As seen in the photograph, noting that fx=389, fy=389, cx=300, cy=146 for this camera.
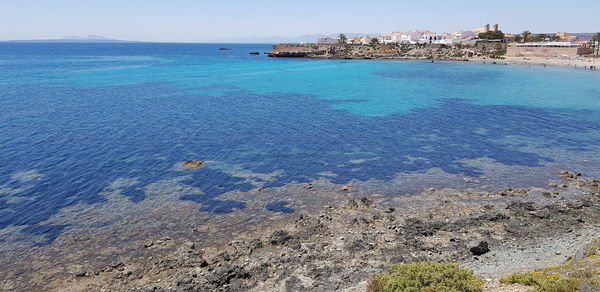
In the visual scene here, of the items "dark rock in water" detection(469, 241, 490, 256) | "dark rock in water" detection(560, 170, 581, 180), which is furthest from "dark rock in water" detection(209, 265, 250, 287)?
"dark rock in water" detection(560, 170, 581, 180)

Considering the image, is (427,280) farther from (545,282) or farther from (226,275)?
(226,275)

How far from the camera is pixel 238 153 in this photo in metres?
45.0

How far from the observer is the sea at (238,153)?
29.8 m

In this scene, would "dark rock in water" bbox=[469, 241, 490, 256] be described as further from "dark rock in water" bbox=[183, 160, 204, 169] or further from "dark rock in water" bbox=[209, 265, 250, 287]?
"dark rock in water" bbox=[183, 160, 204, 169]

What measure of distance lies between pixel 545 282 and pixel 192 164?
32.9 metres

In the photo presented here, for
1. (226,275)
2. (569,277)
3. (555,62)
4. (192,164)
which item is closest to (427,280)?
(569,277)

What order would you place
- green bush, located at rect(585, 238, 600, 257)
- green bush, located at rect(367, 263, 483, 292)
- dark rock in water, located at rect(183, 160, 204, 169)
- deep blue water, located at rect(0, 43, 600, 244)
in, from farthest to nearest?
1. dark rock in water, located at rect(183, 160, 204, 169)
2. deep blue water, located at rect(0, 43, 600, 244)
3. green bush, located at rect(585, 238, 600, 257)
4. green bush, located at rect(367, 263, 483, 292)

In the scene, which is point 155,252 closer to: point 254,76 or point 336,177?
point 336,177

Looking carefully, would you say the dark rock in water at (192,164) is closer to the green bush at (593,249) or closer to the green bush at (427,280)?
the green bush at (427,280)

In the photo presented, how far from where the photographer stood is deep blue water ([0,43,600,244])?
36.4 meters

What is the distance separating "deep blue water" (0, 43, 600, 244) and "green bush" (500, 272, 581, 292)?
17055mm

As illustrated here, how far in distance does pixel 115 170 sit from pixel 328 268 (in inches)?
1035

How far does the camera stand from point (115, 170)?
128 feet

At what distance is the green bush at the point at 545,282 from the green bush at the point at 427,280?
1.54 meters
